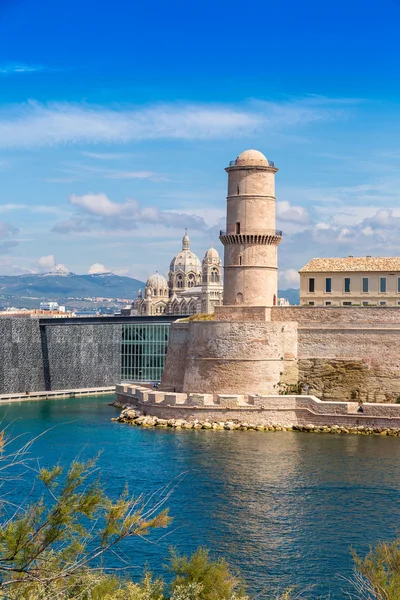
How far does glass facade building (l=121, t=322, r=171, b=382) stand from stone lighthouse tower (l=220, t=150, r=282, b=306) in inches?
762

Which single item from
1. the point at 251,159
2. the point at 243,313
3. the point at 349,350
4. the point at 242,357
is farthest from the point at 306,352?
the point at 251,159

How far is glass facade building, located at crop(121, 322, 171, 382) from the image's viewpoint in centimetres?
7331

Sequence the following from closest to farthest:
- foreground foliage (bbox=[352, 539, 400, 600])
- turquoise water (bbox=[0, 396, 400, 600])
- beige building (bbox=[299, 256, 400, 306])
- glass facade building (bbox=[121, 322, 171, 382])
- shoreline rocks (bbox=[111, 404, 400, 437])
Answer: foreground foliage (bbox=[352, 539, 400, 600]) < turquoise water (bbox=[0, 396, 400, 600]) < shoreline rocks (bbox=[111, 404, 400, 437]) < beige building (bbox=[299, 256, 400, 306]) < glass facade building (bbox=[121, 322, 171, 382])

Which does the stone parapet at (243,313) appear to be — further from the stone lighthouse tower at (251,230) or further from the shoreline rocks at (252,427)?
the shoreline rocks at (252,427)

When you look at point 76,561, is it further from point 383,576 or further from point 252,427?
point 252,427

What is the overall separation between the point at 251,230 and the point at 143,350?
22678 millimetres

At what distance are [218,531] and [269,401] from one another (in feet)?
66.3

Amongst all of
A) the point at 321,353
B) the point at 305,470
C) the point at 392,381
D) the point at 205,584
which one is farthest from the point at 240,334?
the point at 205,584

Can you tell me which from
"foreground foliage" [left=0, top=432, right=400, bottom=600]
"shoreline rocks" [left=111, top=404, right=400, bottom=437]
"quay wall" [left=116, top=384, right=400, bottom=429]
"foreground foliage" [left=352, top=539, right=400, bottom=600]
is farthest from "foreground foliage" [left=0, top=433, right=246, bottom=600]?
"quay wall" [left=116, top=384, right=400, bottom=429]

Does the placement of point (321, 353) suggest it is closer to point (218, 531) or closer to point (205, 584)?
point (218, 531)

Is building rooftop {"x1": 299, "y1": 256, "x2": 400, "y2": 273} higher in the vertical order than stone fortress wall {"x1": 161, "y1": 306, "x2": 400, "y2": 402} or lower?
higher

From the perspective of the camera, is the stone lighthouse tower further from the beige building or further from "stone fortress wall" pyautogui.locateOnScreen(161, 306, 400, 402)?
the beige building

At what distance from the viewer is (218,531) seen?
28359 millimetres

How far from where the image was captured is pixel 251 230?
53.8m
